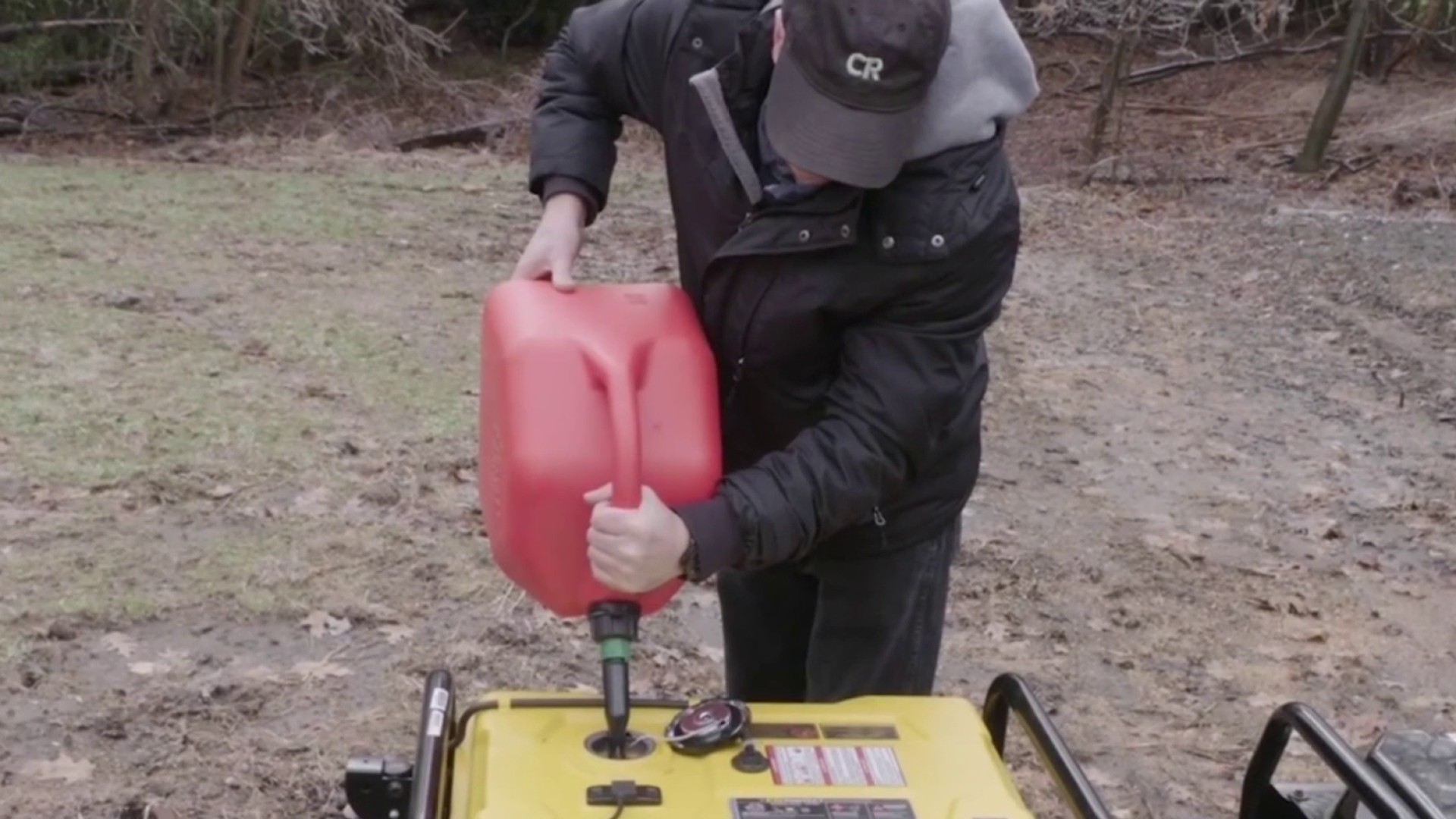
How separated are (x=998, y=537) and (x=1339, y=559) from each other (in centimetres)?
93

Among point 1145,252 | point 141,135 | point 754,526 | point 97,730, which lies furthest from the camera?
point 141,135

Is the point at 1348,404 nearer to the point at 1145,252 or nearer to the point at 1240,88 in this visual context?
the point at 1145,252

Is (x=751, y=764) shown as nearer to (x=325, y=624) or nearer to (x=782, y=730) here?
(x=782, y=730)

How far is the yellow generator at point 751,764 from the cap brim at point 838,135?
606 millimetres

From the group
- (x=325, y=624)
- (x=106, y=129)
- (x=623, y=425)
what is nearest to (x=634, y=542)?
(x=623, y=425)

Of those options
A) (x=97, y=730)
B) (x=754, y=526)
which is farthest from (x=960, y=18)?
(x=97, y=730)

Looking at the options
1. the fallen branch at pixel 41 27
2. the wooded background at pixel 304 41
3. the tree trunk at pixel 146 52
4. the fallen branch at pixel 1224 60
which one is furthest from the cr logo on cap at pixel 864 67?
the fallen branch at pixel 1224 60

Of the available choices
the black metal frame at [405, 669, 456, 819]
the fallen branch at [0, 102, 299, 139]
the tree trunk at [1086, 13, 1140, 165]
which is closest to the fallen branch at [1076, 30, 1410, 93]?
the tree trunk at [1086, 13, 1140, 165]

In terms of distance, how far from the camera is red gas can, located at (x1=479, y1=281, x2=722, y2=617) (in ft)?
6.09

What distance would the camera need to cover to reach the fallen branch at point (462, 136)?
478 inches

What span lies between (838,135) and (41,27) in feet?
42.4

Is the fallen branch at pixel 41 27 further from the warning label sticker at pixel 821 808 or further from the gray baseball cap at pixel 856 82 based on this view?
the warning label sticker at pixel 821 808

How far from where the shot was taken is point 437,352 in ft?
19.8

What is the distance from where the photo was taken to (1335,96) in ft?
38.4
